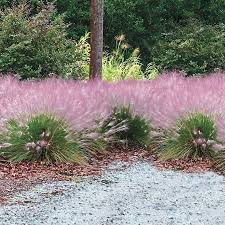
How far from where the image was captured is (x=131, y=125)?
23.8 ft

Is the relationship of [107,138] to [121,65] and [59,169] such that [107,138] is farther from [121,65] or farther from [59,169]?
[121,65]

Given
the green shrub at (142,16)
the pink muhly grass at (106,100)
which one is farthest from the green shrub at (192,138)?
the green shrub at (142,16)

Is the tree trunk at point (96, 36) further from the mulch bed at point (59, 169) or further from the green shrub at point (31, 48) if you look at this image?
the mulch bed at point (59, 169)

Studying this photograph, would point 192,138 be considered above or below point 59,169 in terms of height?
above

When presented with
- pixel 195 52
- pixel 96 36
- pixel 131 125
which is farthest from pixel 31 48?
pixel 131 125

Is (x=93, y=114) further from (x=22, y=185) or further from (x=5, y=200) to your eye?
(x=5, y=200)

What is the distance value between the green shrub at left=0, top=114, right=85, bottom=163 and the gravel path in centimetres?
52

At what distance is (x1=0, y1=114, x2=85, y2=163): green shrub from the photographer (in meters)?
6.32

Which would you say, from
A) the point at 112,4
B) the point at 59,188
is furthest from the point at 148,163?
the point at 112,4

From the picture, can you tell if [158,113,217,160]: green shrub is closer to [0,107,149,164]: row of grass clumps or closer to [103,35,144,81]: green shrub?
[0,107,149,164]: row of grass clumps

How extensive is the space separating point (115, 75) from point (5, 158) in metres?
6.88

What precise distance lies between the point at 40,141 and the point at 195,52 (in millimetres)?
8145

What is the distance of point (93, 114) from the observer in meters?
6.83

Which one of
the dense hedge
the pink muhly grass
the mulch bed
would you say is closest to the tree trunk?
the pink muhly grass
